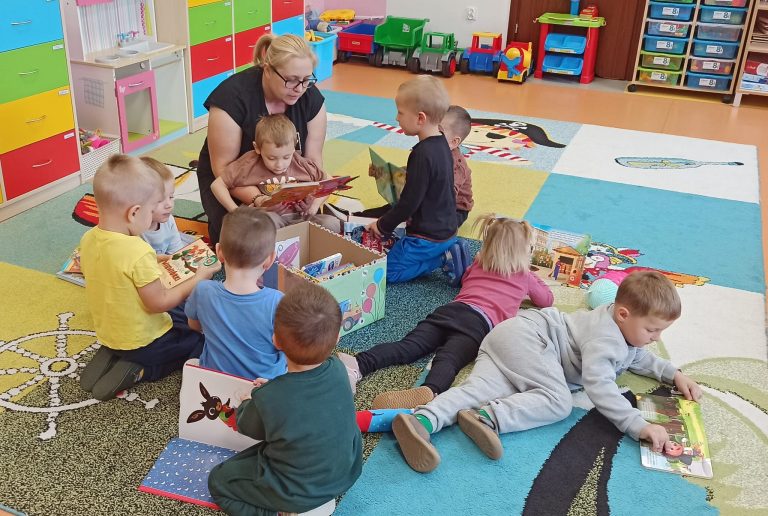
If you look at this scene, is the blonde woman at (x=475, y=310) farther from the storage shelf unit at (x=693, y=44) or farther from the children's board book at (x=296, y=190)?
the storage shelf unit at (x=693, y=44)

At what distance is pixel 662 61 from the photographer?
604 centimetres

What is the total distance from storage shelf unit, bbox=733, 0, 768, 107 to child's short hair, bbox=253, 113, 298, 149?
14.2 ft

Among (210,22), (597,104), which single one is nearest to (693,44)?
(597,104)

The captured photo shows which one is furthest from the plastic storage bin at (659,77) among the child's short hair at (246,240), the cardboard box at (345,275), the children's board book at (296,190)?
the child's short hair at (246,240)

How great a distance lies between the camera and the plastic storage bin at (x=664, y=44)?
595cm

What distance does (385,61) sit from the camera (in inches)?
258

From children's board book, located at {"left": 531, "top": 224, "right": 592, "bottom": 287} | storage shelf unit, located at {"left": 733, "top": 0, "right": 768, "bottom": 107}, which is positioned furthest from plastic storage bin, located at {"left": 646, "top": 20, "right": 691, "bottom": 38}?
children's board book, located at {"left": 531, "top": 224, "right": 592, "bottom": 287}

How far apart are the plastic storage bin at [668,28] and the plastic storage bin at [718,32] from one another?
10 cm

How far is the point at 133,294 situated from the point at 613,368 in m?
1.41

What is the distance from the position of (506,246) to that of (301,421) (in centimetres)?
114

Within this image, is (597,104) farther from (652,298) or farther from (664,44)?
(652,298)

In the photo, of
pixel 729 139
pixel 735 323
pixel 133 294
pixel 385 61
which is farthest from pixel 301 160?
pixel 385 61

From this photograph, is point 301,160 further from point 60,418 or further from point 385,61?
point 385,61

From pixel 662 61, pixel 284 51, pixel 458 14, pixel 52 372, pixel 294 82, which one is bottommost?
pixel 52 372
